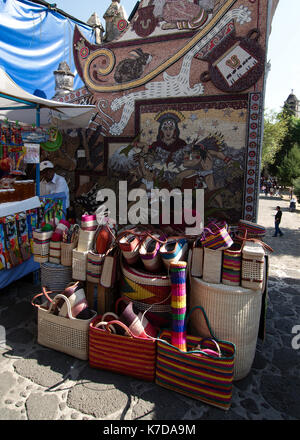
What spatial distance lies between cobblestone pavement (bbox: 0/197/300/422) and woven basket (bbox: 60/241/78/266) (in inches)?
32.0

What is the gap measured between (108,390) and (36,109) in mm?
4479

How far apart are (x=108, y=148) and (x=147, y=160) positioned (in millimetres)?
961

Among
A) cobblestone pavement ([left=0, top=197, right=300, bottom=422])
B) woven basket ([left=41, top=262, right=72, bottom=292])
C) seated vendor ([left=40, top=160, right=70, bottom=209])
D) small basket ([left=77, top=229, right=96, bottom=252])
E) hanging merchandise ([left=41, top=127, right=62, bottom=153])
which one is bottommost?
cobblestone pavement ([left=0, top=197, right=300, bottom=422])

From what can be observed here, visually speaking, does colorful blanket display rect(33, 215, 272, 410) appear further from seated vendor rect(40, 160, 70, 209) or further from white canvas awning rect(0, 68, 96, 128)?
seated vendor rect(40, 160, 70, 209)

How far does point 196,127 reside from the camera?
17.9 ft

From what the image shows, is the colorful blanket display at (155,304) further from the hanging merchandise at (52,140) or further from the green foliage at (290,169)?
the green foliage at (290,169)

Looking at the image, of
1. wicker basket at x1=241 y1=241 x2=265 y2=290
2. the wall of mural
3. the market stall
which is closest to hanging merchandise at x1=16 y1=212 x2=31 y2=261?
the market stall

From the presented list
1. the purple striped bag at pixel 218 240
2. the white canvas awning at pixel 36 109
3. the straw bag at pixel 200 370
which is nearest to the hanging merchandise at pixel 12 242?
the white canvas awning at pixel 36 109

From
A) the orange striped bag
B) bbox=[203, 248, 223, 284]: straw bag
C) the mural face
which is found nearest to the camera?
the orange striped bag

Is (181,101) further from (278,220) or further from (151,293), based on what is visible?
(278,220)

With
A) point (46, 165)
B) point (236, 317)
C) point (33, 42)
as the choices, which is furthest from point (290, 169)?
point (236, 317)

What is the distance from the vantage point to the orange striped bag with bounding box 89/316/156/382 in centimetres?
254
